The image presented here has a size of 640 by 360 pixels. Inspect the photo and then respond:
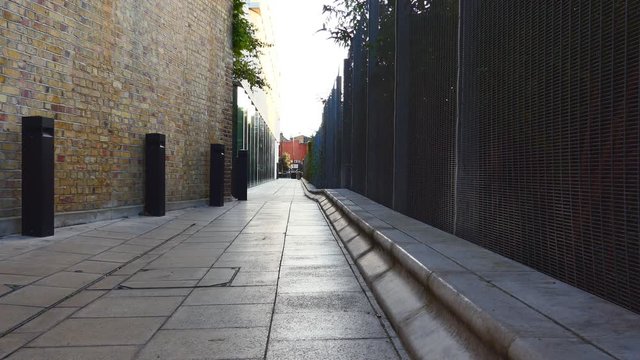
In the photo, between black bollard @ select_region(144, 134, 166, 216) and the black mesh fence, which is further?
black bollard @ select_region(144, 134, 166, 216)

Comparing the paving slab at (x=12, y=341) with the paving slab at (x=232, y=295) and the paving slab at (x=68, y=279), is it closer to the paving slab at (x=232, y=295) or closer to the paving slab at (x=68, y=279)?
the paving slab at (x=232, y=295)

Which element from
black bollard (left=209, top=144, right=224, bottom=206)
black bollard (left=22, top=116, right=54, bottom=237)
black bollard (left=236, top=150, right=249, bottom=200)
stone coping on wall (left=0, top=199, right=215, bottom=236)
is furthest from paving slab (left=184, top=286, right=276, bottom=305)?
black bollard (left=236, top=150, right=249, bottom=200)

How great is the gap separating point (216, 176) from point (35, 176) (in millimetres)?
5944

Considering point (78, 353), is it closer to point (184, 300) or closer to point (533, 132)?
point (184, 300)

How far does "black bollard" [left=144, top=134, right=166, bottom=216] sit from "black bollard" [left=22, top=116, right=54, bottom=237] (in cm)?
294

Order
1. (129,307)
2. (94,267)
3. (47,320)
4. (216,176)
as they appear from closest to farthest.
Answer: (47,320)
(129,307)
(94,267)
(216,176)

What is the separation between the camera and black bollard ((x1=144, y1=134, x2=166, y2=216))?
947 centimetres

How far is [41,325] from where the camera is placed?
133 inches

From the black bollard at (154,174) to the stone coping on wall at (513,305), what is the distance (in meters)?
6.31

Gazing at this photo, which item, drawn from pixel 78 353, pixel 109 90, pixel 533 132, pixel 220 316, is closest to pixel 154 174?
pixel 109 90

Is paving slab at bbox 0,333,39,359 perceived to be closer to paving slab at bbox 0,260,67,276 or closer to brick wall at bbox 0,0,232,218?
paving slab at bbox 0,260,67,276

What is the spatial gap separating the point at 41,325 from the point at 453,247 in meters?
2.85

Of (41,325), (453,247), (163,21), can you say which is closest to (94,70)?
(163,21)

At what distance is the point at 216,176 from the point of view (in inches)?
485
